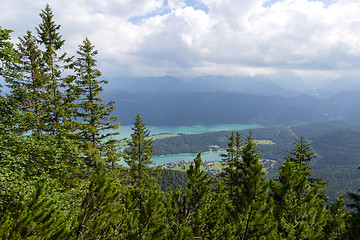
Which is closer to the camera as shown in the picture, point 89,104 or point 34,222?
point 34,222

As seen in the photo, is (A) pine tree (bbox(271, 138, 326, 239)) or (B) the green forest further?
(A) pine tree (bbox(271, 138, 326, 239))

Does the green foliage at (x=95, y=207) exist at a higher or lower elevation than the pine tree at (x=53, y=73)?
lower

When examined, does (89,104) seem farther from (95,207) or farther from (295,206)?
(295,206)

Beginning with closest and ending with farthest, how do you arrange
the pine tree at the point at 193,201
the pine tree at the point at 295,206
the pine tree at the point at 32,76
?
the pine tree at the point at 295,206 → the pine tree at the point at 193,201 → the pine tree at the point at 32,76

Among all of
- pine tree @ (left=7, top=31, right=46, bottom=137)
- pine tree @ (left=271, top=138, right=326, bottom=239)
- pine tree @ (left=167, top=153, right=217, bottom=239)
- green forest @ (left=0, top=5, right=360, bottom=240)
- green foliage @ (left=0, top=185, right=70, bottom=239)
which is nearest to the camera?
green foliage @ (left=0, top=185, right=70, bottom=239)

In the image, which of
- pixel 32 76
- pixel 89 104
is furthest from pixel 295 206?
pixel 32 76

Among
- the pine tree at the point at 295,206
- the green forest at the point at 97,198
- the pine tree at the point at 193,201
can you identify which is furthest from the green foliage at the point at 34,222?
the pine tree at the point at 295,206

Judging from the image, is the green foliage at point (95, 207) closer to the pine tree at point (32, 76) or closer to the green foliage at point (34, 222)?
the green foliage at point (34, 222)

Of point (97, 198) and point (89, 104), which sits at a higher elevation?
point (89, 104)

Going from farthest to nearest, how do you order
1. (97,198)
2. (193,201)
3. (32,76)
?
(32,76)
(193,201)
(97,198)

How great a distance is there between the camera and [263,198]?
22.6ft

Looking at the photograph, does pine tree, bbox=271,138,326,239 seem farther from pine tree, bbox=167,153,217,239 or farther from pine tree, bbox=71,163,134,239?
pine tree, bbox=71,163,134,239

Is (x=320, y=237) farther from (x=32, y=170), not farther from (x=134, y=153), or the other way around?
(x=134, y=153)

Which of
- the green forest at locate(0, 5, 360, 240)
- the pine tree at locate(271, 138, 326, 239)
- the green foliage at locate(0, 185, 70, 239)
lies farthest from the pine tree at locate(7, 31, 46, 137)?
the pine tree at locate(271, 138, 326, 239)
